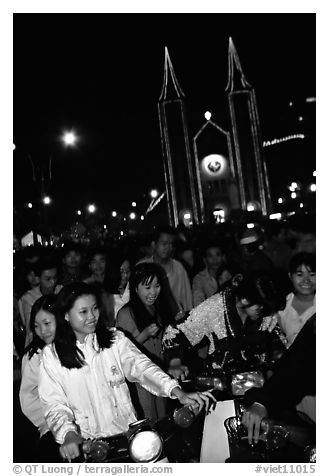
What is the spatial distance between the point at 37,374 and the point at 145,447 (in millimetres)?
1750

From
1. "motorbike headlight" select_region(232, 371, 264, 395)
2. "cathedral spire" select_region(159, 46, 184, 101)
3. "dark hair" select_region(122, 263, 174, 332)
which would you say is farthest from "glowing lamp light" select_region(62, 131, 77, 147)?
"cathedral spire" select_region(159, 46, 184, 101)

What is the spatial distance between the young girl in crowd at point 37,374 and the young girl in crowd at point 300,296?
190 cm

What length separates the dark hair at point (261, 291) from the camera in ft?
14.5

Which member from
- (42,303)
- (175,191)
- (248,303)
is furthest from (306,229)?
(175,191)

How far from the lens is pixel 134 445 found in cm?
276

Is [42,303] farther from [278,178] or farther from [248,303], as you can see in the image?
[278,178]

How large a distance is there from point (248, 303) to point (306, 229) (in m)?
3.00

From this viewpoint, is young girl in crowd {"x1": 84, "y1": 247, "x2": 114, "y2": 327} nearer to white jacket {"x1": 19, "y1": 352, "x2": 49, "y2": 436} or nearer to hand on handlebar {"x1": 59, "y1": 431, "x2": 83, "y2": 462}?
white jacket {"x1": 19, "y1": 352, "x2": 49, "y2": 436}

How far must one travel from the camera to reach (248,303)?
4395 millimetres

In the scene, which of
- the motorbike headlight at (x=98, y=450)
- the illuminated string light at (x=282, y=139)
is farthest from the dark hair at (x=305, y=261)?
the illuminated string light at (x=282, y=139)

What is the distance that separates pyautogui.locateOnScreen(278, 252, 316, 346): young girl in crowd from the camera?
4871 millimetres

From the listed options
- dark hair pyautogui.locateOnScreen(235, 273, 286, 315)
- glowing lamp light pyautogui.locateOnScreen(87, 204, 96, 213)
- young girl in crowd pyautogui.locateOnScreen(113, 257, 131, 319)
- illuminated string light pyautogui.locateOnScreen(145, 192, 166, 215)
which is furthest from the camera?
illuminated string light pyautogui.locateOnScreen(145, 192, 166, 215)
